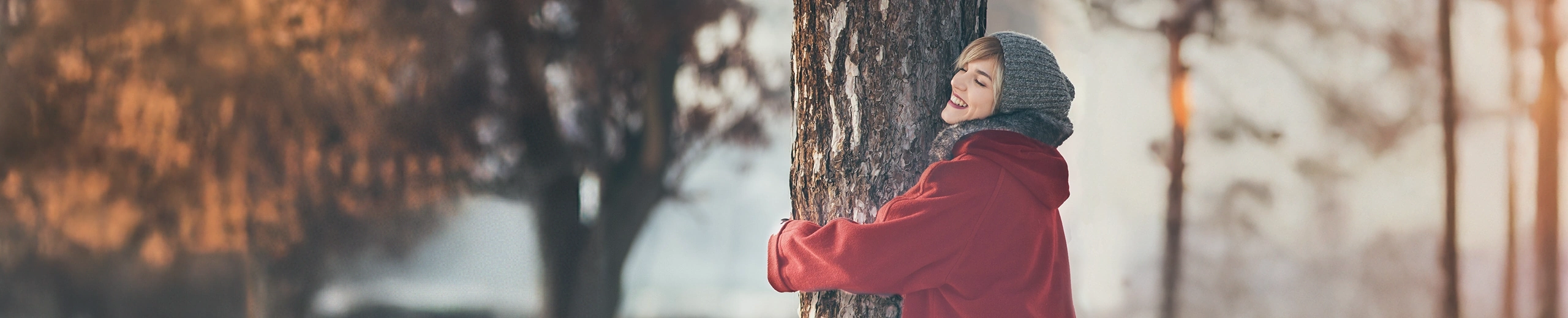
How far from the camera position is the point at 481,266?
3773 mm

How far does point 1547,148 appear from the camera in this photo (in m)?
3.14

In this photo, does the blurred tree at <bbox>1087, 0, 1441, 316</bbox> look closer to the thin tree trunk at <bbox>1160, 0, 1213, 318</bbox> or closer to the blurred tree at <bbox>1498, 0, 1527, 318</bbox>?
the thin tree trunk at <bbox>1160, 0, 1213, 318</bbox>

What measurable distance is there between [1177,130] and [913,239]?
2.37 meters

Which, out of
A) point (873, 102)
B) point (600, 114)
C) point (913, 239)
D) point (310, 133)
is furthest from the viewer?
point (310, 133)

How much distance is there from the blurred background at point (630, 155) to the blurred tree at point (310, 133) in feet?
0.04

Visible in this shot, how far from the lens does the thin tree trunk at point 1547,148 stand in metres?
3.13

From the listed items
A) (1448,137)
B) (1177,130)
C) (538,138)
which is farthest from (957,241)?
(1448,137)

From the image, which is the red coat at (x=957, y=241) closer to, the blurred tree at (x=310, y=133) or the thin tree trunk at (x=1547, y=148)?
the blurred tree at (x=310, y=133)

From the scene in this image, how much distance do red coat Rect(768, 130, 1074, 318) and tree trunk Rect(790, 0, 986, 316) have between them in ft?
0.51

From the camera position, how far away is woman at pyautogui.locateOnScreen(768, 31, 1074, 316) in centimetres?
127

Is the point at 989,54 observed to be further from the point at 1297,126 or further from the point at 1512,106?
the point at 1512,106

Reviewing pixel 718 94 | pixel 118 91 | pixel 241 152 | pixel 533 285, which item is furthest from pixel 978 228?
pixel 118 91

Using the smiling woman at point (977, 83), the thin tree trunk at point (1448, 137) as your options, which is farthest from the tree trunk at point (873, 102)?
the thin tree trunk at point (1448, 137)

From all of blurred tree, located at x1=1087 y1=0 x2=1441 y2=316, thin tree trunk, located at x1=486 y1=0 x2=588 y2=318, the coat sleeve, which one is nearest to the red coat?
the coat sleeve
